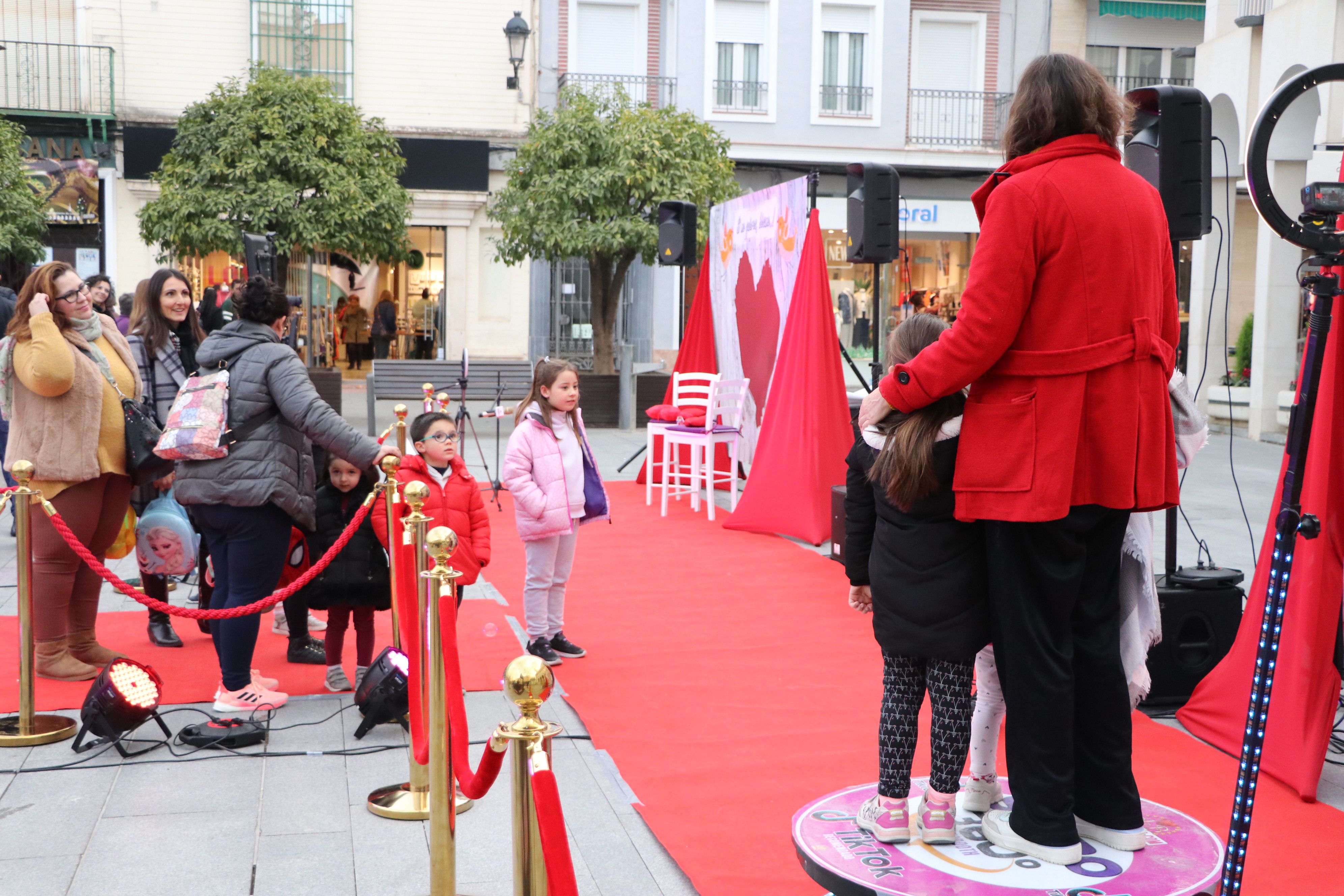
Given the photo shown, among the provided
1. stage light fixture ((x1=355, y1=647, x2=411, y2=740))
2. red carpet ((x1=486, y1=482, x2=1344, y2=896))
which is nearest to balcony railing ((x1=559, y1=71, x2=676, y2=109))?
red carpet ((x1=486, y1=482, x2=1344, y2=896))

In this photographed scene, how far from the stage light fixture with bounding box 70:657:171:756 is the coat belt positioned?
119 inches

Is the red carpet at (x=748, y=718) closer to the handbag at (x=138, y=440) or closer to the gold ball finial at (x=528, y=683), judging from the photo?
the gold ball finial at (x=528, y=683)

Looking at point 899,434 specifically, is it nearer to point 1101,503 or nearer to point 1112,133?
point 1101,503

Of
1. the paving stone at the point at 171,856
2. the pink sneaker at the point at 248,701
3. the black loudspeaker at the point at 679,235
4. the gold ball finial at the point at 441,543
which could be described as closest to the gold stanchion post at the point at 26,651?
the pink sneaker at the point at 248,701

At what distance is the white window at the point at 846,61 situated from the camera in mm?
20516

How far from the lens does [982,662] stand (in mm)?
3256

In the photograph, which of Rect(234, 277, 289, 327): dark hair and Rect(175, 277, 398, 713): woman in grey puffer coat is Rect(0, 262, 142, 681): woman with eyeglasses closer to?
Rect(175, 277, 398, 713): woman in grey puffer coat

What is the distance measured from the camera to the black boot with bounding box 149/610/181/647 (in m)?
5.47

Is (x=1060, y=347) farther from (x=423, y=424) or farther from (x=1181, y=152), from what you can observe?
(x=423, y=424)

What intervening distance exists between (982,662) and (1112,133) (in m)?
1.37

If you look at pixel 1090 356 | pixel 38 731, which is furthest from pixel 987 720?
pixel 38 731

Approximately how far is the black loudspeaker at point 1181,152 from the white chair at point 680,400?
4972 mm

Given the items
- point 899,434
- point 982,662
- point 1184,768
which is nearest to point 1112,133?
point 899,434

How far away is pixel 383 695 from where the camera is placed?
4.18 m
